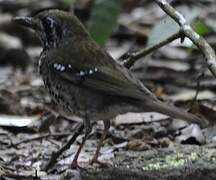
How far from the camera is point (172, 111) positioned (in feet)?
15.9

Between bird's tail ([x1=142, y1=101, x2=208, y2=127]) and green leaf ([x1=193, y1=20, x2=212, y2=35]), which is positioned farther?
green leaf ([x1=193, y1=20, x2=212, y2=35])

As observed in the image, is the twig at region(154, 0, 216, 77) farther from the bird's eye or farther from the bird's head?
the bird's eye

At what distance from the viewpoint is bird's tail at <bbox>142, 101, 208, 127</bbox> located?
4766 mm

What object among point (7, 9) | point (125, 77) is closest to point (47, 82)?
point (125, 77)

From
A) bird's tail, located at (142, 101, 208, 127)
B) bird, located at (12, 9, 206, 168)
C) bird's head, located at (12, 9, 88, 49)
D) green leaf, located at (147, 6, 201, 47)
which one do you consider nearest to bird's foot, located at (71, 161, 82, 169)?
bird, located at (12, 9, 206, 168)

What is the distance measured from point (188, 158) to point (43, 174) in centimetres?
96

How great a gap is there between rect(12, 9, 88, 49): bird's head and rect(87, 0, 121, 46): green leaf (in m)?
1.61

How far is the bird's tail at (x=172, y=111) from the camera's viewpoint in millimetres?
4766

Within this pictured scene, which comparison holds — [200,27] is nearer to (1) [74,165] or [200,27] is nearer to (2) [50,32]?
(2) [50,32]

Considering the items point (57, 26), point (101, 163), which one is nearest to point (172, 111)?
point (101, 163)

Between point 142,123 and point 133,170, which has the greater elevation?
point 142,123

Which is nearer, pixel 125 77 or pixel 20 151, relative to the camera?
pixel 125 77

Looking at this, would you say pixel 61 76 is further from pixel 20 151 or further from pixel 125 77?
pixel 20 151

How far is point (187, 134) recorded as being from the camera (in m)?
6.07
